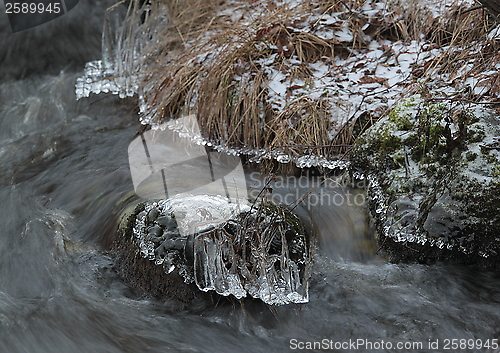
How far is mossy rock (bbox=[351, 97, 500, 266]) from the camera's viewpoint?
3166 mm

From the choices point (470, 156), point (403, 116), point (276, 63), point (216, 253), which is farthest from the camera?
point (276, 63)

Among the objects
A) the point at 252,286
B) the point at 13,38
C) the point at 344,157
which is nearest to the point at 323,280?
the point at 252,286

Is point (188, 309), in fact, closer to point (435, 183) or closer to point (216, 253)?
point (216, 253)

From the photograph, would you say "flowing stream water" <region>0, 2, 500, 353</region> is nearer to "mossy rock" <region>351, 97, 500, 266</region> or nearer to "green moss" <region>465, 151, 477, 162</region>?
"mossy rock" <region>351, 97, 500, 266</region>

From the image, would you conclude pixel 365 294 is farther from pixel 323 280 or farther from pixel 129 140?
pixel 129 140

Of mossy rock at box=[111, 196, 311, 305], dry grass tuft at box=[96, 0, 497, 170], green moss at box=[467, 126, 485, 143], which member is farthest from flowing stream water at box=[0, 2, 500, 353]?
green moss at box=[467, 126, 485, 143]

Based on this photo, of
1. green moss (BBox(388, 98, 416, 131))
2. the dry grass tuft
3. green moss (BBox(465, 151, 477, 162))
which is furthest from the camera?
the dry grass tuft

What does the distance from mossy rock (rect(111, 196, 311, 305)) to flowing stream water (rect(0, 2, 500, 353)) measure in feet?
0.31

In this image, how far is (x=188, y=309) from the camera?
302cm

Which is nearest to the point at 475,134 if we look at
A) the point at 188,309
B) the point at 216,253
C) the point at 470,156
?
the point at 470,156

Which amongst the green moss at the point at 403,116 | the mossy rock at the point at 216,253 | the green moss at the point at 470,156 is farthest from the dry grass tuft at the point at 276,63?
the mossy rock at the point at 216,253

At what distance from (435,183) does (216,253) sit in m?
1.53

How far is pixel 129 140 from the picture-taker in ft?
15.8

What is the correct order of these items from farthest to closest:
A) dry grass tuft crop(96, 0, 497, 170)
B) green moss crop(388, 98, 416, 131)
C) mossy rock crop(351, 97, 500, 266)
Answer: dry grass tuft crop(96, 0, 497, 170)
green moss crop(388, 98, 416, 131)
mossy rock crop(351, 97, 500, 266)
